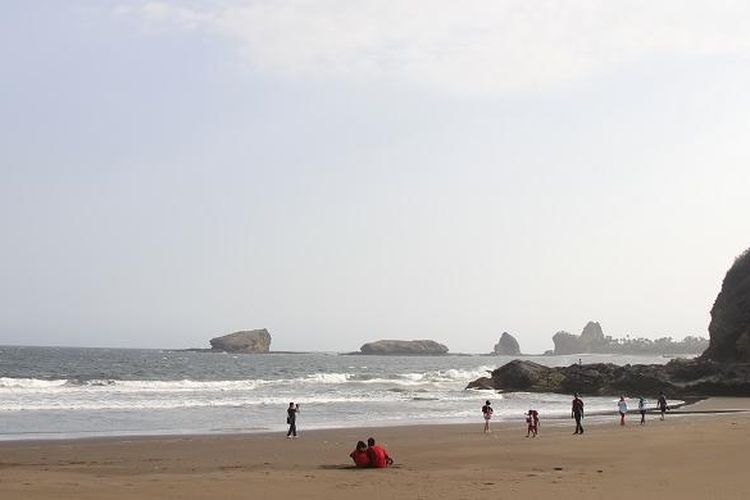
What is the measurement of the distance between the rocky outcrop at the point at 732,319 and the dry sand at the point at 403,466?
1253 inches

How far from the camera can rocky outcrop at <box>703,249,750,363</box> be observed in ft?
182

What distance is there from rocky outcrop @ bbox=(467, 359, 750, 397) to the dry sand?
24547mm

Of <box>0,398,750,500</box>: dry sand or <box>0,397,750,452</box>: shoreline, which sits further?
<box>0,397,750,452</box>: shoreline

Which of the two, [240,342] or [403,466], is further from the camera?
[240,342]

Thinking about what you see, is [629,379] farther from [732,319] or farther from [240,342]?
[240,342]

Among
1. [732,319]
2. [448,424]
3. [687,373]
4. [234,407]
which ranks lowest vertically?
[448,424]

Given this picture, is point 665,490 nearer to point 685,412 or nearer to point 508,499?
point 508,499

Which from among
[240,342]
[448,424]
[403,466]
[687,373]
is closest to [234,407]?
[448,424]

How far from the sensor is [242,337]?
19538 centimetres

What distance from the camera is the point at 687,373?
53125 mm

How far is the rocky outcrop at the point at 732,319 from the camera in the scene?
5547cm

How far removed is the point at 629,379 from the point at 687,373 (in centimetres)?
366

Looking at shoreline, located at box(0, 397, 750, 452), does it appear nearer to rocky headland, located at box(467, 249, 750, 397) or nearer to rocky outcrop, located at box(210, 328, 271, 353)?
rocky headland, located at box(467, 249, 750, 397)

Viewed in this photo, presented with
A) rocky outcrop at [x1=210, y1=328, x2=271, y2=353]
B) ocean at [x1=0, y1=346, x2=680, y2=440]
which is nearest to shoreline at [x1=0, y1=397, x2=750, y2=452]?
ocean at [x1=0, y1=346, x2=680, y2=440]
